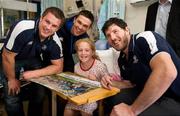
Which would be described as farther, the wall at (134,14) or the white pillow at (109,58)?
the wall at (134,14)

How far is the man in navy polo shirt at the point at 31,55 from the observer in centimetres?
179

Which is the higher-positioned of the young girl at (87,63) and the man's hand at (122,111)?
the young girl at (87,63)

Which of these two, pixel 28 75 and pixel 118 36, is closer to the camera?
pixel 118 36

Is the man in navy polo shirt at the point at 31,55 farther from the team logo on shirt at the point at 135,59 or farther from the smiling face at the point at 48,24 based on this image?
the team logo on shirt at the point at 135,59

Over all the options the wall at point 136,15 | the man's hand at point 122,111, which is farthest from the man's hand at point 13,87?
the wall at point 136,15

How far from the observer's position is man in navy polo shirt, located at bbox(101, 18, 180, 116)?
46.2 inches

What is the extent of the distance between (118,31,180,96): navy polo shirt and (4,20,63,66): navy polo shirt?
0.64 meters

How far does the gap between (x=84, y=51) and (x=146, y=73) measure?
0.76 meters

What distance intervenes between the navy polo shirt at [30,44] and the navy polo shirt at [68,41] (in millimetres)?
271

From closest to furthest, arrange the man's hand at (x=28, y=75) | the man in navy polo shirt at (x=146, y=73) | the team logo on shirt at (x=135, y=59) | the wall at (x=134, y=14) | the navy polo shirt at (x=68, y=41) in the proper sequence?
the man in navy polo shirt at (x=146, y=73)
the team logo on shirt at (x=135, y=59)
the man's hand at (x=28, y=75)
the navy polo shirt at (x=68, y=41)
the wall at (x=134, y=14)

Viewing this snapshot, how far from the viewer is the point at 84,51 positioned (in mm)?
2053

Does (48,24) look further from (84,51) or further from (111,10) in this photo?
(111,10)

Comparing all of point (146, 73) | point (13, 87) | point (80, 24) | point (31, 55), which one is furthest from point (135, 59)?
point (13, 87)

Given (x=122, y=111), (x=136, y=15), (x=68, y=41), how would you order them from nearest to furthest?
(x=122, y=111), (x=68, y=41), (x=136, y=15)
